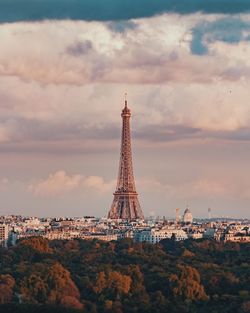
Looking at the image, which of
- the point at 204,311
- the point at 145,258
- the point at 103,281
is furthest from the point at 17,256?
the point at 204,311

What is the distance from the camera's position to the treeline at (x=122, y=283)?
66.6 metres

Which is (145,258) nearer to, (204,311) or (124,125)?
(204,311)

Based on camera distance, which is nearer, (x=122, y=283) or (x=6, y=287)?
(x=6, y=287)

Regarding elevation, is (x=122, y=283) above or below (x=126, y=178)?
below

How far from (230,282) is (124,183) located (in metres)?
63.4

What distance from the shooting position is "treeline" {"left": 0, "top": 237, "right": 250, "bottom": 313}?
218 ft

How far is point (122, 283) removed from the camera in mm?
71250

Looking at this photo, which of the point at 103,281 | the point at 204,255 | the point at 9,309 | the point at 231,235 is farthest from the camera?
the point at 231,235

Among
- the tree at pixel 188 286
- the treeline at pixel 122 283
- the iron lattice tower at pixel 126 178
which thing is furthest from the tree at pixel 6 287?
the iron lattice tower at pixel 126 178

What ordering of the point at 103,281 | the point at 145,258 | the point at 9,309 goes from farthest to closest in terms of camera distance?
1. the point at 145,258
2. the point at 103,281
3. the point at 9,309

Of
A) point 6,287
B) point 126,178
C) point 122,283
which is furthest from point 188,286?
point 126,178

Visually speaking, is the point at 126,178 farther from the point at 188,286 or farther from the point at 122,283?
the point at 188,286

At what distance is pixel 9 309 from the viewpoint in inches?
2463

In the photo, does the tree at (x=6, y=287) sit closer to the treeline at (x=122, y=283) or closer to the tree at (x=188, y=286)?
the treeline at (x=122, y=283)
